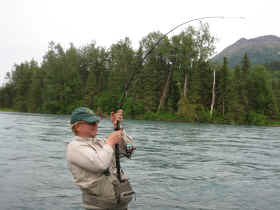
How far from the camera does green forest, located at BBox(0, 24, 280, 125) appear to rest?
1801 inches

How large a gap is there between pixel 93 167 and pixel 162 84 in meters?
51.3

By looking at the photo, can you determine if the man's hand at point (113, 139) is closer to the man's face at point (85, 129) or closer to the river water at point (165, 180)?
the man's face at point (85, 129)

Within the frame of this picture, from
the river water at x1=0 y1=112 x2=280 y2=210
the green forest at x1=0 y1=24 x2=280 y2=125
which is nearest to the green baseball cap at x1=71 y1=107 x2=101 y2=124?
the river water at x1=0 y1=112 x2=280 y2=210

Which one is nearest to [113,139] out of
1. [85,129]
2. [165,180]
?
[85,129]

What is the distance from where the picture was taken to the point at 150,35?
49.6 metres

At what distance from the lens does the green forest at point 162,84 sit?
4575 centimetres

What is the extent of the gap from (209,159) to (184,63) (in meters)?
39.1

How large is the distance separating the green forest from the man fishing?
37.4 meters

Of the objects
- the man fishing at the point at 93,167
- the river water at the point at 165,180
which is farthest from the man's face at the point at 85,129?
the river water at the point at 165,180

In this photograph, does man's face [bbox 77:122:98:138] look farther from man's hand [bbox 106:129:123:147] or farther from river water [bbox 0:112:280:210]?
river water [bbox 0:112:280:210]

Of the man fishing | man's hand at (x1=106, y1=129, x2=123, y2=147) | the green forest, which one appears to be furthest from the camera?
the green forest

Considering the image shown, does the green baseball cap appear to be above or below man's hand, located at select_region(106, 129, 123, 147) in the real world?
above

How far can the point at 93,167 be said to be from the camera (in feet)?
8.20

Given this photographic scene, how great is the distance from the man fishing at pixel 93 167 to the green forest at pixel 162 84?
123ft
